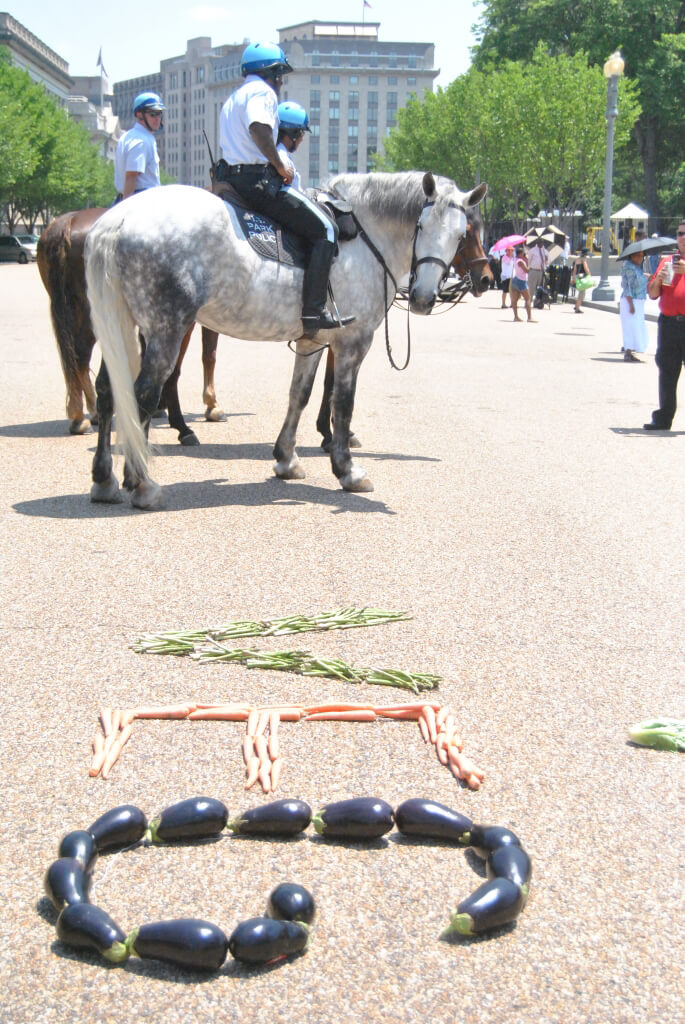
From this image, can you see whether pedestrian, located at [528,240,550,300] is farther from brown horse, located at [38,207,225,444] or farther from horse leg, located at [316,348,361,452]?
brown horse, located at [38,207,225,444]

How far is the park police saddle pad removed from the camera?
800 centimetres

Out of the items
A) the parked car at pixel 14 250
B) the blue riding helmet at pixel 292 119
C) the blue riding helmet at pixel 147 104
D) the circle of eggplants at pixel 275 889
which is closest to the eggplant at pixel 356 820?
the circle of eggplants at pixel 275 889

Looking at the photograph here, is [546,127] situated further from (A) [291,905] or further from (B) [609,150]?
(A) [291,905]

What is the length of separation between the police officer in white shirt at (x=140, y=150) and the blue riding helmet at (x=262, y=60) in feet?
7.08

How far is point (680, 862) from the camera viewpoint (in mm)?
3559

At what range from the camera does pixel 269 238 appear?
809 centimetres

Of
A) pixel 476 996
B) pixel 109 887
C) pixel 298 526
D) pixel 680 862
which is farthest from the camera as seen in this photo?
pixel 298 526

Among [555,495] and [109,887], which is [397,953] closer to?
[109,887]

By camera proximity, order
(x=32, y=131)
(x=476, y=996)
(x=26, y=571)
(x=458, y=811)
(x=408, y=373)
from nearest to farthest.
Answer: (x=476, y=996), (x=458, y=811), (x=26, y=571), (x=408, y=373), (x=32, y=131)

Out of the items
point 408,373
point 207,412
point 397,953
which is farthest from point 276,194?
point 408,373

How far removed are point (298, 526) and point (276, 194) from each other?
2151 millimetres

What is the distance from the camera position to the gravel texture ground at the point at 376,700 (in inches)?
118

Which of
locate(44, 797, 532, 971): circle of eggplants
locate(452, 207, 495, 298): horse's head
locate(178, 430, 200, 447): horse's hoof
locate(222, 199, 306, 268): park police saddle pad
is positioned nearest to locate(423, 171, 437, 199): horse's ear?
locate(452, 207, 495, 298): horse's head

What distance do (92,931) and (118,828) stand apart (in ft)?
1.67
